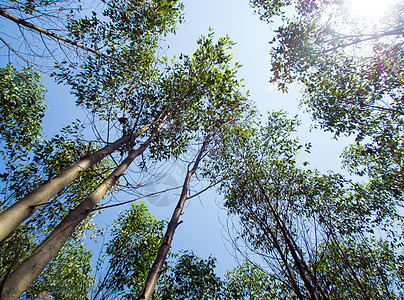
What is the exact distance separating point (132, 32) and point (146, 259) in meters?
7.94

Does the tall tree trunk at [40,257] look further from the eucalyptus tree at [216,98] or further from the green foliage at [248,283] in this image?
the green foliage at [248,283]

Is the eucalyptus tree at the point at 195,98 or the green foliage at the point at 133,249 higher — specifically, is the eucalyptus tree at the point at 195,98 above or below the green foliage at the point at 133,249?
above

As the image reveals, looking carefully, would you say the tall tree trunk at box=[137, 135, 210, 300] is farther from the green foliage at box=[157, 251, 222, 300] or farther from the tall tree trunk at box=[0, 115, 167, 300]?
the green foliage at box=[157, 251, 222, 300]

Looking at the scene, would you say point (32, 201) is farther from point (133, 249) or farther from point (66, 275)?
point (66, 275)

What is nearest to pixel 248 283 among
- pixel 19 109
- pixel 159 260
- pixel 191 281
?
pixel 191 281

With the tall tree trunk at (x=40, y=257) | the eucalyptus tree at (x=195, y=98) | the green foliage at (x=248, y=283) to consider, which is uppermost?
the eucalyptus tree at (x=195, y=98)

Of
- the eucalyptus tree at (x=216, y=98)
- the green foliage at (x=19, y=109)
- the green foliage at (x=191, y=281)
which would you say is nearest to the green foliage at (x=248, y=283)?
the green foliage at (x=191, y=281)

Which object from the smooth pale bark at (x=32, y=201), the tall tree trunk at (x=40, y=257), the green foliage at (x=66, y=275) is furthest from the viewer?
the green foliage at (x=66, y=275)

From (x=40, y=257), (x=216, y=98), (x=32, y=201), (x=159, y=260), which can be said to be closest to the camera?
(x=40, y=257)

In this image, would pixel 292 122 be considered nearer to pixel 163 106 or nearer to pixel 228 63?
pixel 228 63

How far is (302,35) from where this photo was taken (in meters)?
5.24

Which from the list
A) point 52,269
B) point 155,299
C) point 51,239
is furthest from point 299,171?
point 52,269

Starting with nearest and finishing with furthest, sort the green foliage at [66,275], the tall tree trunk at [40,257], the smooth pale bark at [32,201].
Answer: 1. the tall tree trunk at [40,257]
2. the smooth pale bark at [32,201]
3. the green foliage at [66,275]

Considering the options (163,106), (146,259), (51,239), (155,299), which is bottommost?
(51,239)
